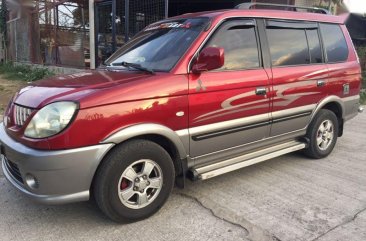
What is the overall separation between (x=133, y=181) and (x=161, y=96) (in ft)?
2.51

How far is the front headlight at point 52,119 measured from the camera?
112 inches

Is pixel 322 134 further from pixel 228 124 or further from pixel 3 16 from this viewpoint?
pixel 3 16

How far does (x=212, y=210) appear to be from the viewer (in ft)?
11.5

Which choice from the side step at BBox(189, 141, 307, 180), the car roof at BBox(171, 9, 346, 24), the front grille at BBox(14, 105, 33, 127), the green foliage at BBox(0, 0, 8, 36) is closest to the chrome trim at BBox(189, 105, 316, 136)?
the side step at BBox(189, 141, 307, 180)

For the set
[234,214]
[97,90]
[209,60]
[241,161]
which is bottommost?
[234,214]

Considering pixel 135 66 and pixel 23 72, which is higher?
pixel 135 66

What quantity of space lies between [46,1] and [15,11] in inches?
133

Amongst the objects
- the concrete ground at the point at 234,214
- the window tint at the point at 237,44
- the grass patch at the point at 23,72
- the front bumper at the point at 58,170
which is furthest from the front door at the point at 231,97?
the grass patch at the point at 23,72

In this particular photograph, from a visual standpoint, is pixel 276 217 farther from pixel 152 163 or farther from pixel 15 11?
pixel 15 11

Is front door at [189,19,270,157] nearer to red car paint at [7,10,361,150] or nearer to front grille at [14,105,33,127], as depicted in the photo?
red car paint at [7,10,361,150]

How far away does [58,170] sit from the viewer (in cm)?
283

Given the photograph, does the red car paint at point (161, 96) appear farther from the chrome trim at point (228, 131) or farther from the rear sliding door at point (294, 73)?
the chrome trim at point (228, 131)

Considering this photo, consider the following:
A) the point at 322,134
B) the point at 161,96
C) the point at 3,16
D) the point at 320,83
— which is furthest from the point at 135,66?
the point at 3,16

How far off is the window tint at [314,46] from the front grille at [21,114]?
3378 millimetres
